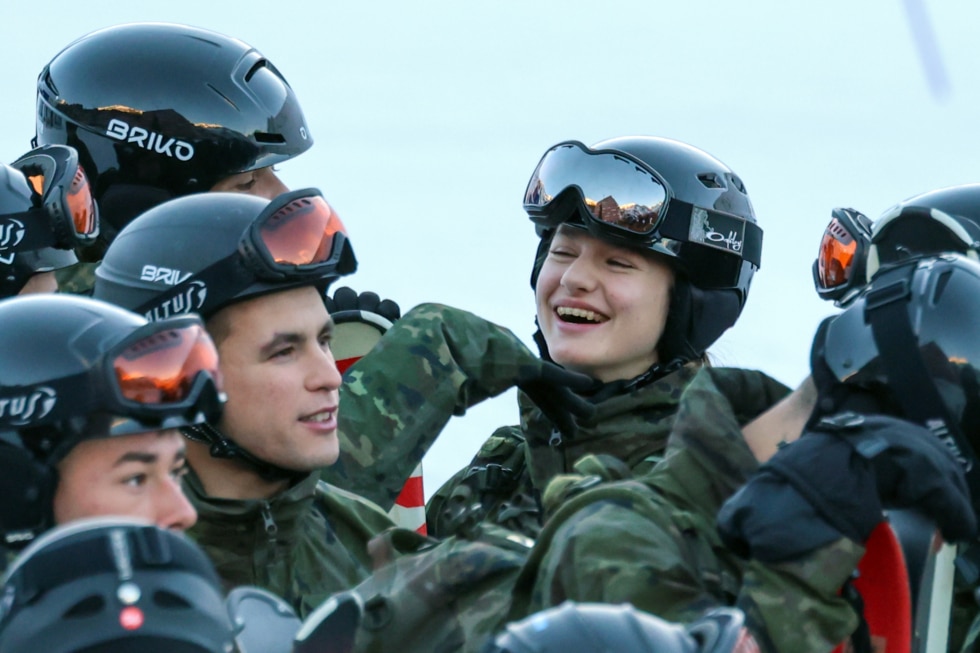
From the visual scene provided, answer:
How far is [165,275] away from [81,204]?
50.4 inches

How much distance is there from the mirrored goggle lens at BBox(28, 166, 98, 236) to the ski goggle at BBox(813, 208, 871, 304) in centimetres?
300

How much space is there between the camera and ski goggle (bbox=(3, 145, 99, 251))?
5.91 metres

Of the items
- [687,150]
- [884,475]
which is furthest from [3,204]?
[884,475]

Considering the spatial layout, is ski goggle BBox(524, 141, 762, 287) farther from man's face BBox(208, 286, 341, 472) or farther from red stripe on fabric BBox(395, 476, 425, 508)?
man's face BBox(208, 286, 341, 472)

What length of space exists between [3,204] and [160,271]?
1194 mm

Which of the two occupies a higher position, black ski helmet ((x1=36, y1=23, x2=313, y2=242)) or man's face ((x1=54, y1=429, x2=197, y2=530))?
black ski helmet ((x1=36, y1=23, x2=313, y2=242))

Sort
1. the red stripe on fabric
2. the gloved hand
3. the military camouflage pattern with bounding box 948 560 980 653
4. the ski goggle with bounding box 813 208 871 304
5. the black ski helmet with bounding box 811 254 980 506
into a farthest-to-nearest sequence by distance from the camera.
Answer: the ski goggle with bounding box 813 208 871 304 < the red stripe on fabric < the military camouflage pattern with bounding box 948 560 980 653 < the black ski helmet with bounding box 811 254 980 506 < the gloved hand

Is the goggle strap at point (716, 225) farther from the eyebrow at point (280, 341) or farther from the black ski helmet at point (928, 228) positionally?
the eyebrow at point (280, 341)

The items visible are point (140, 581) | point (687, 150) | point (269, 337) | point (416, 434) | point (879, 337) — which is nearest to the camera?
point (140, 581)

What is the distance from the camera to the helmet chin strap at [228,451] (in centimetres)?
489

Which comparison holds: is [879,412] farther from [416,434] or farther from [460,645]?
[416,434]

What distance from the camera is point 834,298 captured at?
8125mm

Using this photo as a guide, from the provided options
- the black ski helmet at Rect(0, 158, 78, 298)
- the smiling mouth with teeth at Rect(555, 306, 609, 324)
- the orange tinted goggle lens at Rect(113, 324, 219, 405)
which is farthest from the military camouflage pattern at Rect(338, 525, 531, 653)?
the smiling mouth with teeth at Rect(555, 306, 609, 324)

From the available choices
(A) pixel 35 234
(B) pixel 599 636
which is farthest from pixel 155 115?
(B) pixel 599 636
